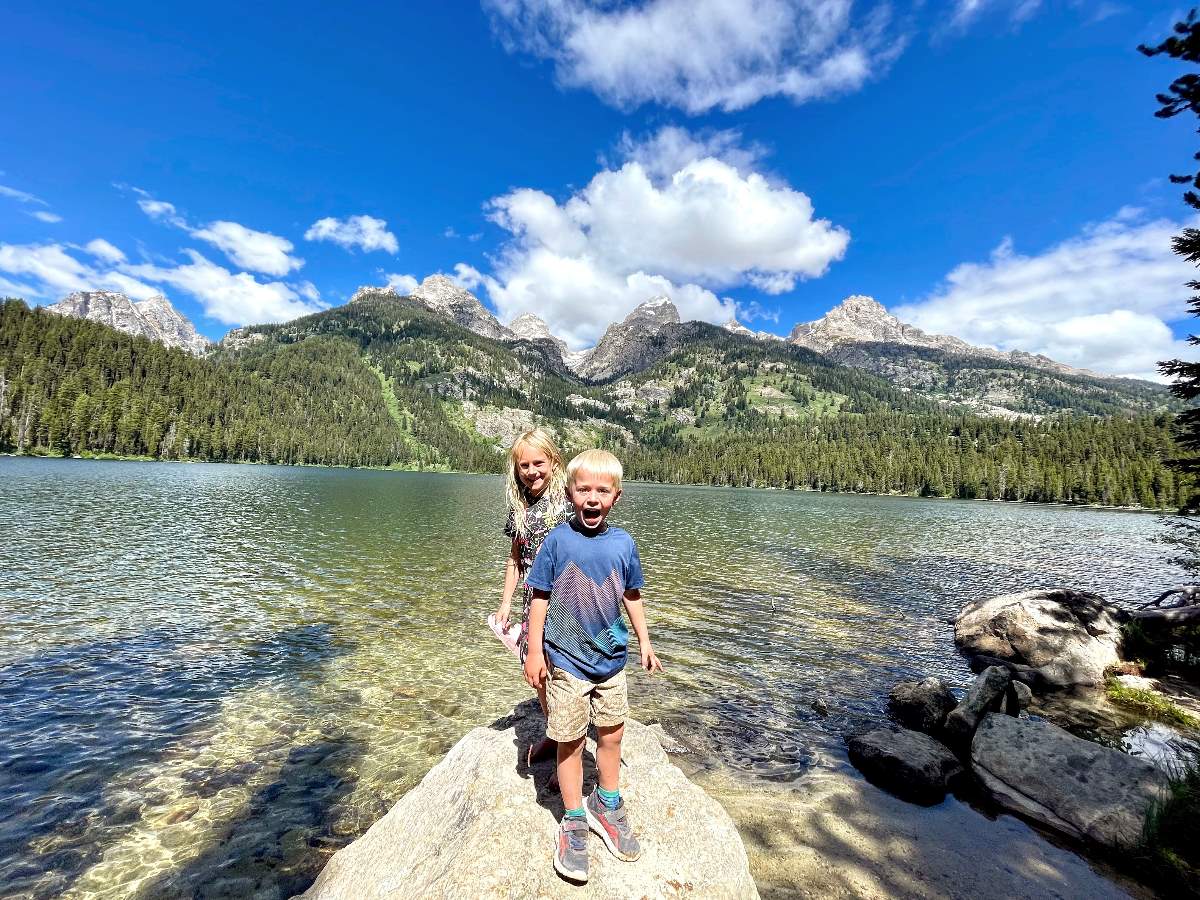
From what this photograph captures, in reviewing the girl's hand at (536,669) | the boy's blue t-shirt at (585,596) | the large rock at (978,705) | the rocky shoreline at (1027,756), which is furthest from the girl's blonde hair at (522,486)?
the large rock at (978,705)

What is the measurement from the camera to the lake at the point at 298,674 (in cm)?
771

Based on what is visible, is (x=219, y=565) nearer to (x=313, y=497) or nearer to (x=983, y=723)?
(x=983, y=723)

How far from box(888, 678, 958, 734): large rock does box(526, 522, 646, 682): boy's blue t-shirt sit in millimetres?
10548

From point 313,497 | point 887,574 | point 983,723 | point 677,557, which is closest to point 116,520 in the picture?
point 313,497

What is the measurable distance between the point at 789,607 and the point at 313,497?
69351mm

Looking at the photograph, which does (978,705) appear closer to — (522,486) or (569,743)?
(569,743)

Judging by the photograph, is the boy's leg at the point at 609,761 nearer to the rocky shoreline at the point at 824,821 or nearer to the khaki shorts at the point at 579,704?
the khaki shorts at the point at 579,704

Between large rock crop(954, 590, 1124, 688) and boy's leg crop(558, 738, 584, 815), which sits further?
large rock crop(954, 590, 1124, 688)

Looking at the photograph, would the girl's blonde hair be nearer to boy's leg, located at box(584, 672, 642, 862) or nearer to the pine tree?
boy's leg, located at box(584, 672, 642, 862)

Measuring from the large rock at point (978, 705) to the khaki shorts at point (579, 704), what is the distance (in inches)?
377

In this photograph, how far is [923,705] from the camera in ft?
39.9

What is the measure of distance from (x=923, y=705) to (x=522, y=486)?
449 inches

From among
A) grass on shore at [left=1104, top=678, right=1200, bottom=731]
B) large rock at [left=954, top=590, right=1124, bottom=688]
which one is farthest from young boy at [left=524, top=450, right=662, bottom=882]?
large rock at [left=954, top=590, right=1124, bottom=688]

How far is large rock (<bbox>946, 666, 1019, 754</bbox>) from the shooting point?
10.8 meters
